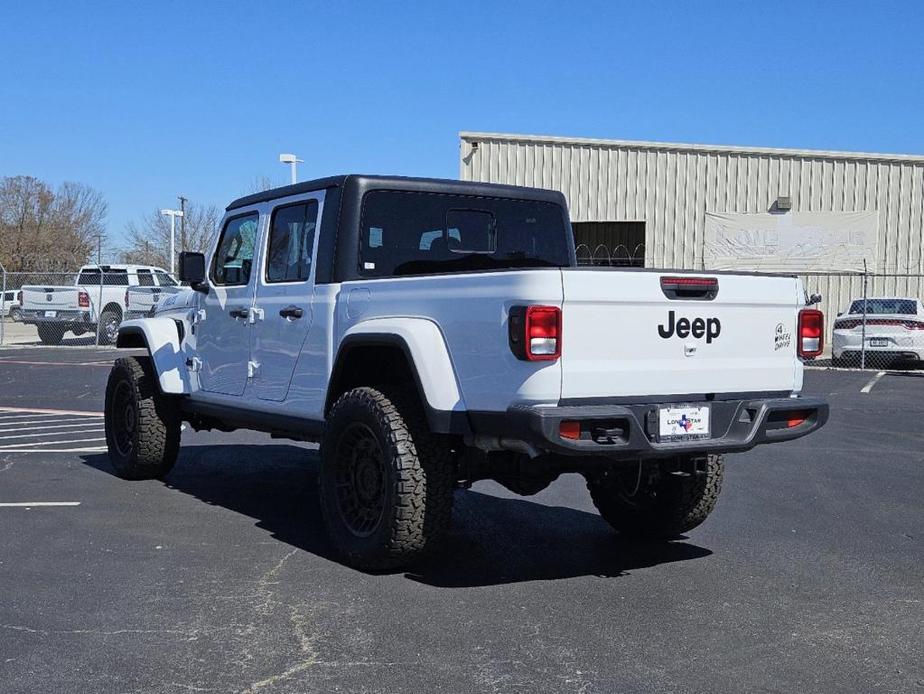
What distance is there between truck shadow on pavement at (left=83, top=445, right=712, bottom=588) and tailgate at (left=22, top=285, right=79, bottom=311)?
1864 centimetres

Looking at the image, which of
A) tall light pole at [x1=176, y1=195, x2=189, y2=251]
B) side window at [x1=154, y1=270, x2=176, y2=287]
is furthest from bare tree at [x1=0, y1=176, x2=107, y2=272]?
side window at [x1=154, y1=270, x2=176, y2=287]

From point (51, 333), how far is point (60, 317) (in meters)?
1.11

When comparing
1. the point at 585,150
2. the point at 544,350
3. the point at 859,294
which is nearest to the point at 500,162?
the point at 585,150

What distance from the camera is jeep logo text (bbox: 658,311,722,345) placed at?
5.12 meters

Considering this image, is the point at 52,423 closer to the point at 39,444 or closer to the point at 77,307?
the point at 39,444

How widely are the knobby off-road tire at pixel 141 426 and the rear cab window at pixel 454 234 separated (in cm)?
271

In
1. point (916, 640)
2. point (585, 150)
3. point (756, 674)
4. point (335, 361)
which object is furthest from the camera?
point (585, 150)

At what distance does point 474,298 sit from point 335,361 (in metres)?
1.20

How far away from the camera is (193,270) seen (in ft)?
24.8

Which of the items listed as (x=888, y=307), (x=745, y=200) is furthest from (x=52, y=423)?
(x=745, y=200)

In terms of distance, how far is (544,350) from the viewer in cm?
477

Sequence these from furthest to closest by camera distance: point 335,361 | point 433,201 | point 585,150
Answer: point 585,150 → point 433,201 → point 335,361

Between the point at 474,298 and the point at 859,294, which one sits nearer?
the point at 474,298

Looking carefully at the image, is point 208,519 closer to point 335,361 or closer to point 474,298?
point 335,361
